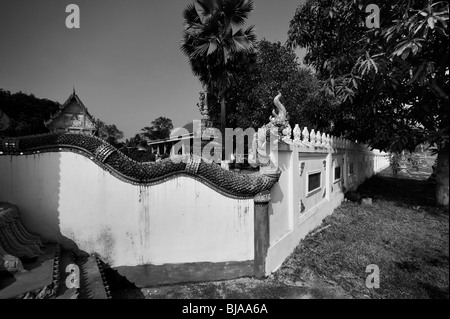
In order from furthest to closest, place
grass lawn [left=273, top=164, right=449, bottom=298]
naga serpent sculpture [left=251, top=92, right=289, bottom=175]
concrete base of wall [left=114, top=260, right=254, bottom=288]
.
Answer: naga serpent sculpture [left=251, top=92, right=289, bottom=175], concrete base of wall [left=114, top=260, right=254, bottom=288], grass lawn [left=273, top=164, right=449, bottom=298]

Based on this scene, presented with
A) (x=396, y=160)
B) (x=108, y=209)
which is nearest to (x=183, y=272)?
(x=108, y=209)

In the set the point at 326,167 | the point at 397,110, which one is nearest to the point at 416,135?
the point at 397,110

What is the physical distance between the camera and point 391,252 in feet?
9.48

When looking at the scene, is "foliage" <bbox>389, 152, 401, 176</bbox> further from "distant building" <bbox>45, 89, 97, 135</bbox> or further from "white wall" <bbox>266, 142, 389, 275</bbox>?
"distant building" <bbox>45, 89, 97, 135</bbox>

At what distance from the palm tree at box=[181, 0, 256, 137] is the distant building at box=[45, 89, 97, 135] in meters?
7.04

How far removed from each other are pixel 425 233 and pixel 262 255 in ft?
8.37

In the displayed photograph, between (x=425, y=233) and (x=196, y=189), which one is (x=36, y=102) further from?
(x=425, y=233)

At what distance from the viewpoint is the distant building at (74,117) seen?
12.7m

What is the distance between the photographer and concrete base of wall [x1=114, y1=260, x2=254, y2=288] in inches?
141

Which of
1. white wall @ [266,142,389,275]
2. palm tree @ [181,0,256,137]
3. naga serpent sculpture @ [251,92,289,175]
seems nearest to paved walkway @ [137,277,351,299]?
white wall @ [266,142,389,275]

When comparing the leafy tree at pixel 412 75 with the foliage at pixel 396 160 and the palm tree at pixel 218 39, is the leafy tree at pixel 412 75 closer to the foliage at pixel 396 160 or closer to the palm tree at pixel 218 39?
the foliage at pixel 396 160

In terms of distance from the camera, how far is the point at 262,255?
384cm

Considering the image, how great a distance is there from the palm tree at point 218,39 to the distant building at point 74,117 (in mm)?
7037

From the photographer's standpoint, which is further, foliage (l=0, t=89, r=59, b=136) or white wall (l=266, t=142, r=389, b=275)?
foliage (l=0, t=89, r=59, b=136)
